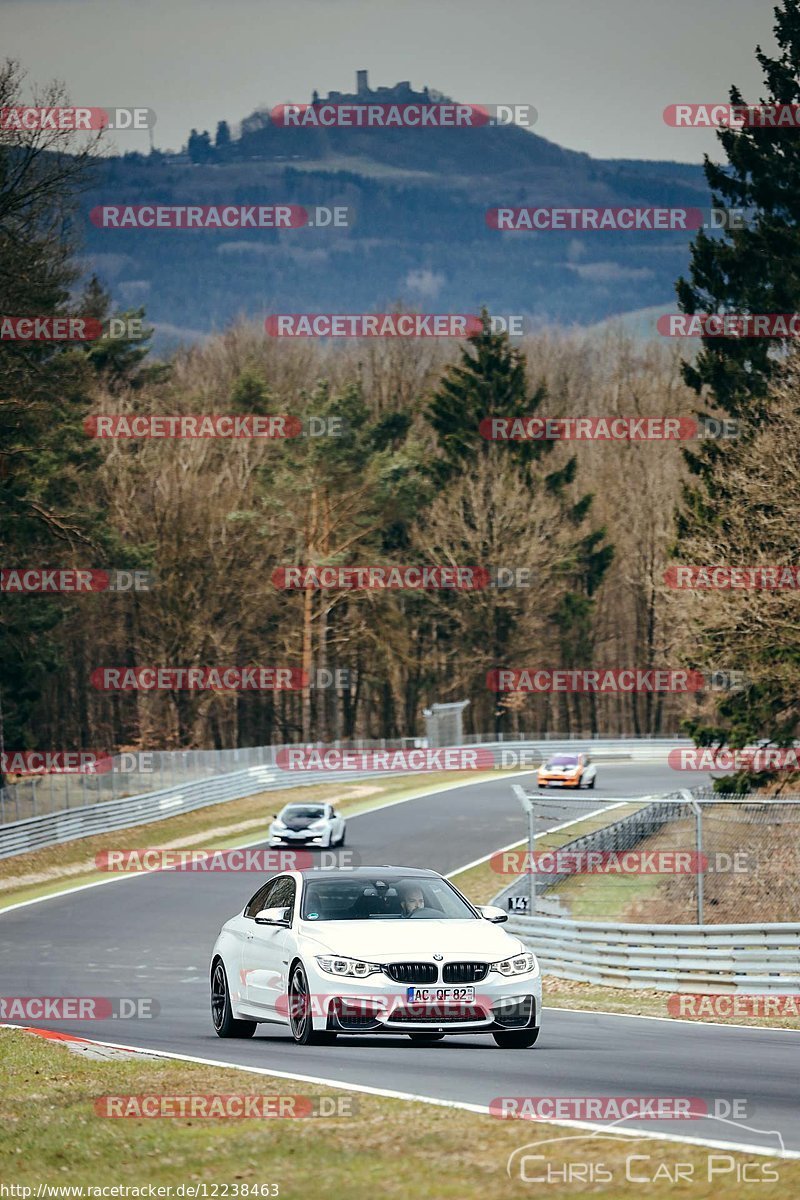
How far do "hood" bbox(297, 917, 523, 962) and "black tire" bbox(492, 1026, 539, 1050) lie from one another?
725mm

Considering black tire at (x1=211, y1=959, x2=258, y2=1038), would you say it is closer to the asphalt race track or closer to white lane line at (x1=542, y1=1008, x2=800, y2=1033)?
the asphalt race track

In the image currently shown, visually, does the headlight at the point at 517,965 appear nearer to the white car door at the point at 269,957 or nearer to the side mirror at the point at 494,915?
the side mirror at the point at 494,915

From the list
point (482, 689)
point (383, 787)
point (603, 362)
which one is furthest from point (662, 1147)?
point (603, 362)

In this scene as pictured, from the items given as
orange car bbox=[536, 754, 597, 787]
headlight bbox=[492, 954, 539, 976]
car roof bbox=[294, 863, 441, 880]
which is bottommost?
orange car bbox=[536, 754, 597, 787]

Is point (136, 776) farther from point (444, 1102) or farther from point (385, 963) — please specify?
point (444, 1102)

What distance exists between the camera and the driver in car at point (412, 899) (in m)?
14.0

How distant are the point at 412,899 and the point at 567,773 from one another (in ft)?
150

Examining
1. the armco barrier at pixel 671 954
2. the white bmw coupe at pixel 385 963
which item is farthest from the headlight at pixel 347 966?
the armco barrier at pixel 671 954

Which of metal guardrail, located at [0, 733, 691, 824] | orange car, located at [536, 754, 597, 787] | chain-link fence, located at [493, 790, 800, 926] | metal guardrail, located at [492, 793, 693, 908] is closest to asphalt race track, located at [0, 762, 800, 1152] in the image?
metal guardrail, located at [492, 793, 693, 908]

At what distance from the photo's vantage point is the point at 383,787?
61438 mm

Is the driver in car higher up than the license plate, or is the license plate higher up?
the driver in car

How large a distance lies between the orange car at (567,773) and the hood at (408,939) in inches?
1805

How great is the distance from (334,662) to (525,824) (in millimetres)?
35975

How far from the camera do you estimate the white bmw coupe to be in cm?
1287
